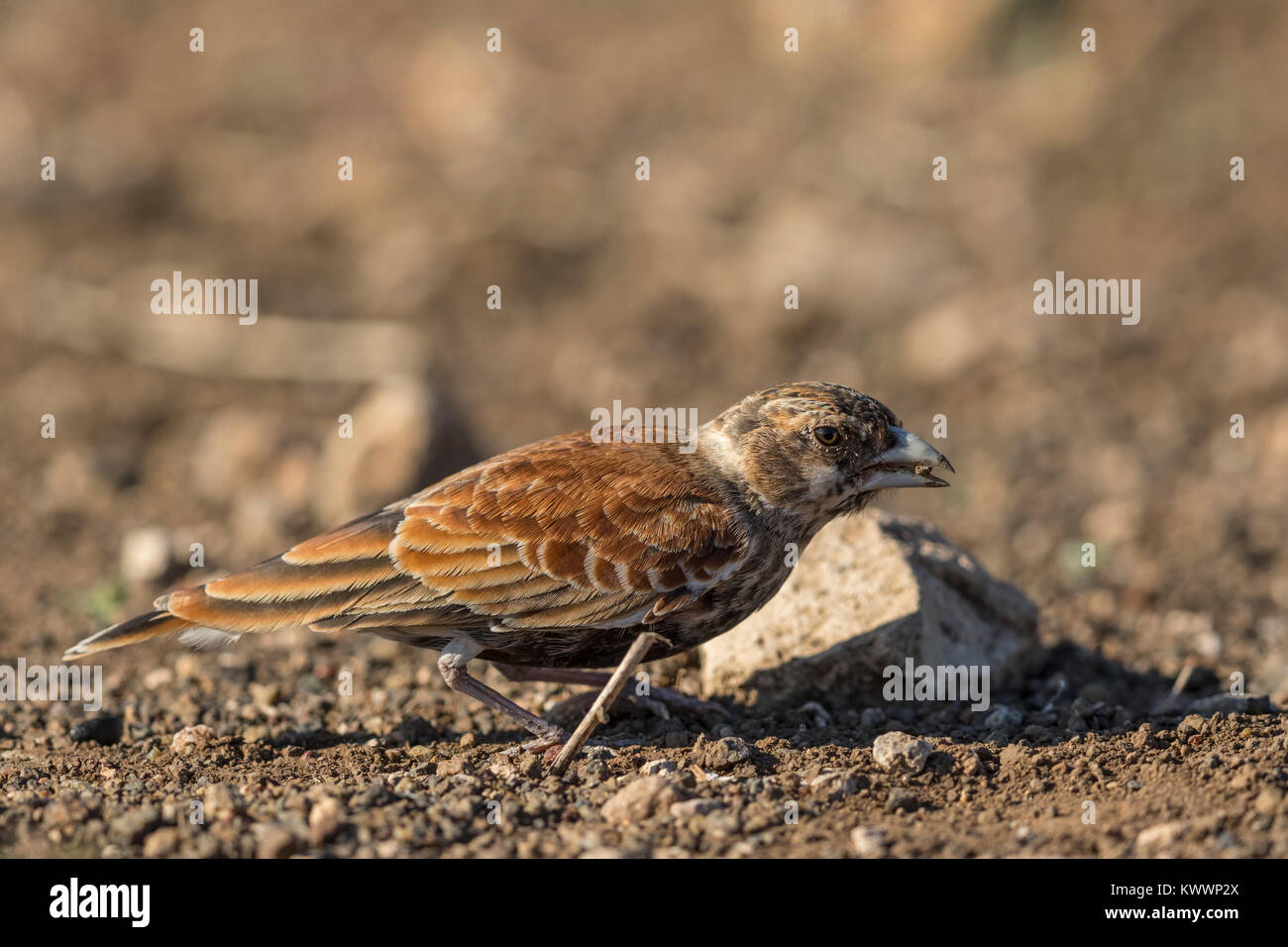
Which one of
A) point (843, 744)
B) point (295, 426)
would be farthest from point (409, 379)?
point (843, 744)

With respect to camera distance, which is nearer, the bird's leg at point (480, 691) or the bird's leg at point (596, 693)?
the bird's leg at point (480, 691)

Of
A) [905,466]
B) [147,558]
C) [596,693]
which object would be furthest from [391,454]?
[905,466]

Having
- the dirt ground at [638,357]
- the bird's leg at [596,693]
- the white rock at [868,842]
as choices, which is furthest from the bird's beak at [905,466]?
the white rock at [868,842]

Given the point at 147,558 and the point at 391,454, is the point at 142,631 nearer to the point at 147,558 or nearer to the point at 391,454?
the point at 147,558

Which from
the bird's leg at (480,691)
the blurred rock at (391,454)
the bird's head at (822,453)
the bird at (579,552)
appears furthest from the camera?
the blurred rock at (391,454)

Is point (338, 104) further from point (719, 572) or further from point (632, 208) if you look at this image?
point (719, 572)

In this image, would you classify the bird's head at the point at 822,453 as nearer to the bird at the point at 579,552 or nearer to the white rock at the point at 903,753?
the bird at the point at 579,552
